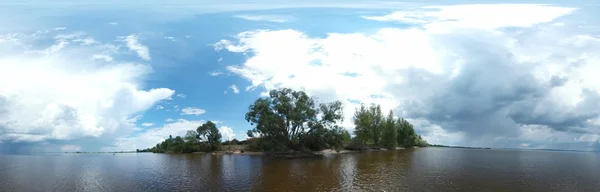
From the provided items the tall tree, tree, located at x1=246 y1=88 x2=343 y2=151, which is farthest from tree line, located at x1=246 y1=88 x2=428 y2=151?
the tall tree

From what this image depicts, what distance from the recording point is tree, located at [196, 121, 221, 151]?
10125 cm

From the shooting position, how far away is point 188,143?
341 ft

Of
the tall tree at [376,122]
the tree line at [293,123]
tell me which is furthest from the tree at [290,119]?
the tall tree at [376,122]

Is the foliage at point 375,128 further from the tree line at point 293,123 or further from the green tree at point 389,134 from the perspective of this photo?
the tree line at point 293,123

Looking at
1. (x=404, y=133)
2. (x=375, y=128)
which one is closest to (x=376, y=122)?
(x=375, y=128)

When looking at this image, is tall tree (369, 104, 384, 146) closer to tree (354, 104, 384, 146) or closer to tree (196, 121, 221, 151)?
tree (354, 104, 384, 146)

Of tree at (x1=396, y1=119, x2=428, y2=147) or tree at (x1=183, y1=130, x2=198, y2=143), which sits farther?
tree at (x1=396, y1=119, x2=428, y2=147)

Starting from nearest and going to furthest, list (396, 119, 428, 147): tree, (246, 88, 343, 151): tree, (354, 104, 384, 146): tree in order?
(246, 88, 343, 151): tree, (354, 104, 384, 146): tree, (396, 119, 428, 147): tree

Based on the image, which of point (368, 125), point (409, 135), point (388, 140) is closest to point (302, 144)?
point (368, 125)

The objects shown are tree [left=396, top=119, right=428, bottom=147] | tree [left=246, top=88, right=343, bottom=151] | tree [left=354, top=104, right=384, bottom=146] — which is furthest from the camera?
tree [left=396, top=119, right=428, bottom=147]

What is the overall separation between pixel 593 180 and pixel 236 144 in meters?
95.0

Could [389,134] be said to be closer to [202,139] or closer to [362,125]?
[362,125]

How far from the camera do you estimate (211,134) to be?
102250 mm

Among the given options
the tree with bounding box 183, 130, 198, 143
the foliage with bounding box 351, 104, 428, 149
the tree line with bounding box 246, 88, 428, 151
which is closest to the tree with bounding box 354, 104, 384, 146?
the foliage with bounding box 351, 104, 428, 149
